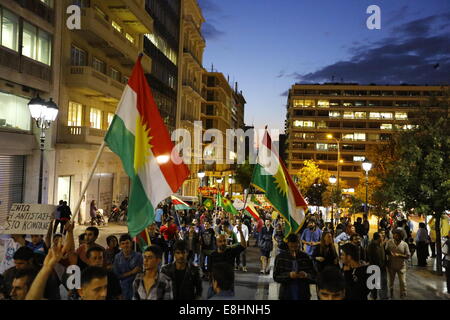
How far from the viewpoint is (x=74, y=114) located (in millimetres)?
25172

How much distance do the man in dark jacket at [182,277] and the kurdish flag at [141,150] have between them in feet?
2.35

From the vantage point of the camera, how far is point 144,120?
7.09 m

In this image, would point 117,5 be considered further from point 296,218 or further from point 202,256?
point 296,218

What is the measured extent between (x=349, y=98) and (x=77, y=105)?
89337mm

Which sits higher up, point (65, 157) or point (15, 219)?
point (65, 157)

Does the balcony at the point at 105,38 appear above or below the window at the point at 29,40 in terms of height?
above

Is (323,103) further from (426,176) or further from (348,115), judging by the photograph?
(426,176)

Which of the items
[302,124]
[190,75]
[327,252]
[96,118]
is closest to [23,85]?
[96,118]

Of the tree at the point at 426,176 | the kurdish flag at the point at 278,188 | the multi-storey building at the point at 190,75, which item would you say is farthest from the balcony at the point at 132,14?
the kurdish flag at the point at 278,188

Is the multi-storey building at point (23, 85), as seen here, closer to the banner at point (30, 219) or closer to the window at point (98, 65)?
the window at point (98, 65)

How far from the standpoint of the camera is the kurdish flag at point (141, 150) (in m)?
6.43

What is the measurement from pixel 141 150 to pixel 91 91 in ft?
66.0

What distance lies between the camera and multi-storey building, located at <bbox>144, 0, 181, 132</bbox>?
40.7 metres
